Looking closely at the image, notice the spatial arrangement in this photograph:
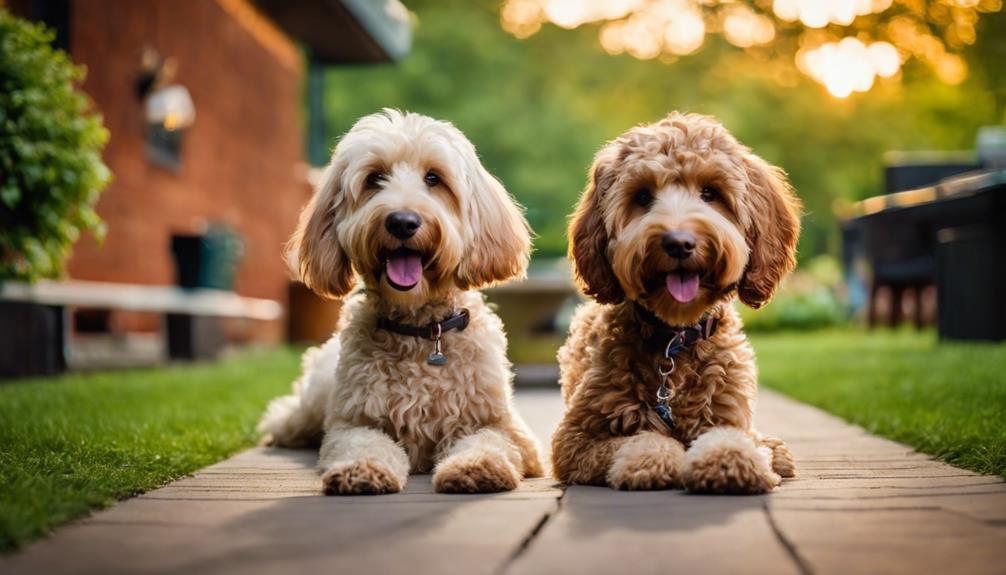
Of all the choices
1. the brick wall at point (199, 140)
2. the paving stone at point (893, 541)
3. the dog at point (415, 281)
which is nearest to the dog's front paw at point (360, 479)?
the dog at point (415, 281)

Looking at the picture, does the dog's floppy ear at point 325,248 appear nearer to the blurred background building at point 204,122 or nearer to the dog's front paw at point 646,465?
the dog's front paw at point 646,465

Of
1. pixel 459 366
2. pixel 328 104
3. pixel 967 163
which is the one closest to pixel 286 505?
pixel 459 366

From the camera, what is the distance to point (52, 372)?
26.6ft

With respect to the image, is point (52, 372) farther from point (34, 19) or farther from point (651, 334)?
point (651, 334)

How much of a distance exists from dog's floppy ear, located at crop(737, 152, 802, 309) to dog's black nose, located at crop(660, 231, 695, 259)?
39cm

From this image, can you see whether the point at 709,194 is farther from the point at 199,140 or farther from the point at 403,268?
the point at 199,140

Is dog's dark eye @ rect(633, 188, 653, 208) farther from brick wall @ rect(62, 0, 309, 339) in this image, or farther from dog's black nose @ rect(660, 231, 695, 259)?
brick wall @ rect(62, 0, 309, 339)

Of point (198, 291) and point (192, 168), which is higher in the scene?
point (192, 168)

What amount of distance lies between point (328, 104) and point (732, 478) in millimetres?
28610

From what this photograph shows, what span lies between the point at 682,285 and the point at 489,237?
96 cm

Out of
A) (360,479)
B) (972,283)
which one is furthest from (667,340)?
(972,283)

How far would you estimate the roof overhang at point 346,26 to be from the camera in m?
14.6

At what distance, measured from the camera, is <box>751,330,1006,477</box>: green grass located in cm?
448

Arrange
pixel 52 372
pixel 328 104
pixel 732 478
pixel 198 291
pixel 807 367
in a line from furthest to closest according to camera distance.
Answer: pixel 328 104 < pixel 198 291 < pixel 807 367 < pixel 52 372 < pixel 732 478
